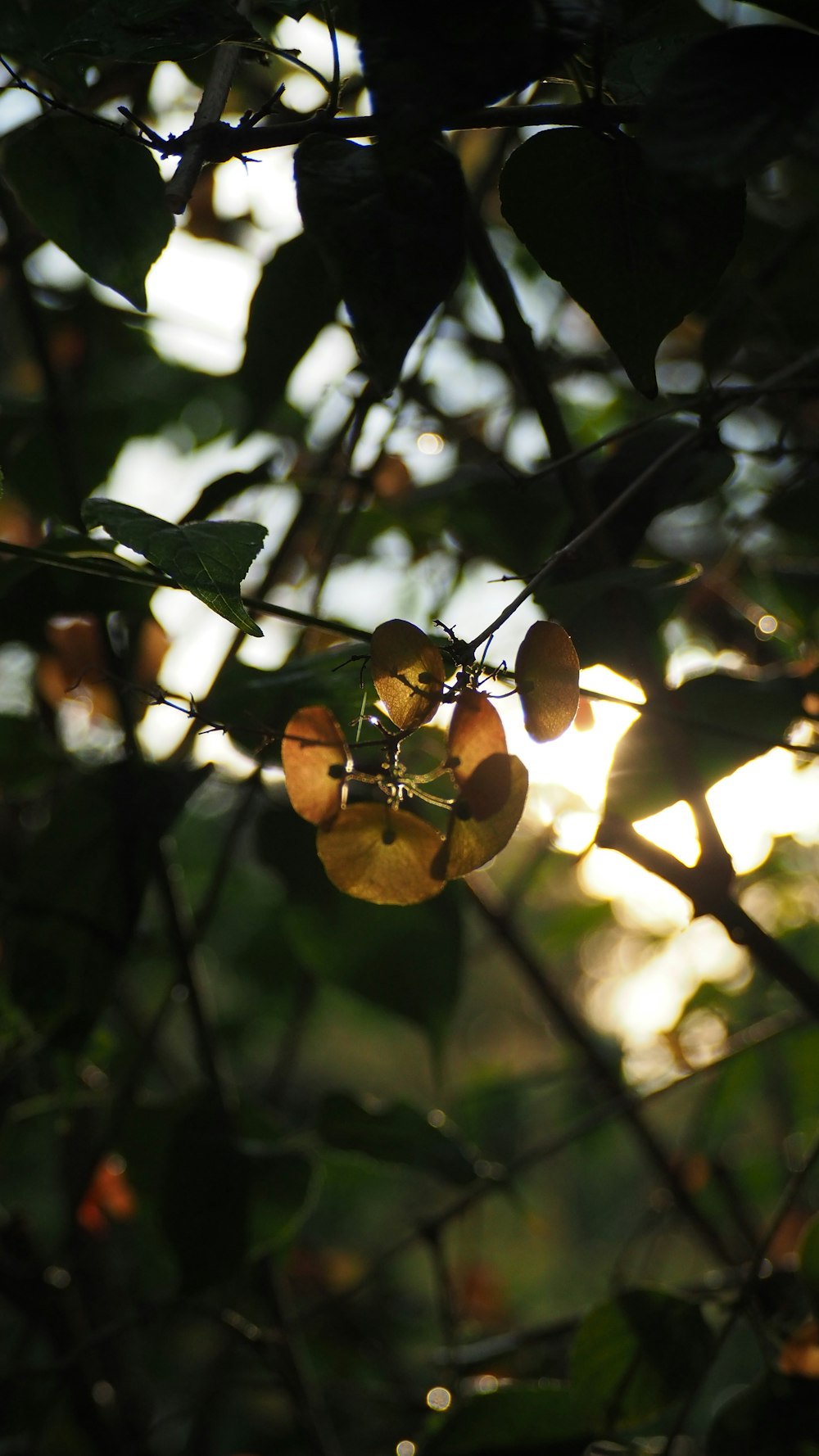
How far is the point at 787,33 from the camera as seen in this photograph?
7.3 inches

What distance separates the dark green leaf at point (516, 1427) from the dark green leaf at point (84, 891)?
7.4 inches

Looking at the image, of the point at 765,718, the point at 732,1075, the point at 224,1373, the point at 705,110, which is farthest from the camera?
the point at 732,1075

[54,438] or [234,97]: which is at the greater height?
[234,97]

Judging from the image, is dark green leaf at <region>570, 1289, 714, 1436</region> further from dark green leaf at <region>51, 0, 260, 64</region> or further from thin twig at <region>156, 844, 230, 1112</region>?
dark green leaf at <region>51, 0, 260, 64</region>

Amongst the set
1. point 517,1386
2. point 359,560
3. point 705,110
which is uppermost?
point 359,560

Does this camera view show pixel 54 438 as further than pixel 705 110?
Yes

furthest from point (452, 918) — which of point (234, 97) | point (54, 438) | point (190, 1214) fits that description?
point (234, 97)

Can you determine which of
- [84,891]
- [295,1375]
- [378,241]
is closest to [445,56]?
[378,241]

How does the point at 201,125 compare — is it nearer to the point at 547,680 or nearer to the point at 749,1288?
the point at 547,680

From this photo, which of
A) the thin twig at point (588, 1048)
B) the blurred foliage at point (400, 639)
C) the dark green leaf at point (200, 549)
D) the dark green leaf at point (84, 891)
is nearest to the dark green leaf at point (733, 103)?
the blurred foliage at point (400, 639)

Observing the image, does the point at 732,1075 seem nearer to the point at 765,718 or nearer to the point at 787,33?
the point at 765,718

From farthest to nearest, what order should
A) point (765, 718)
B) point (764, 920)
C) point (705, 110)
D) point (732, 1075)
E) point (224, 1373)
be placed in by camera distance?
point (764, 920)
point (732, 1075)
point (224, 1373)
point (765, 718)
point (705, 110)

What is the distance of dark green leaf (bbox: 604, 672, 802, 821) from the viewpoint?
34 centimetres

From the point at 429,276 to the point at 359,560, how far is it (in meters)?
0.49
